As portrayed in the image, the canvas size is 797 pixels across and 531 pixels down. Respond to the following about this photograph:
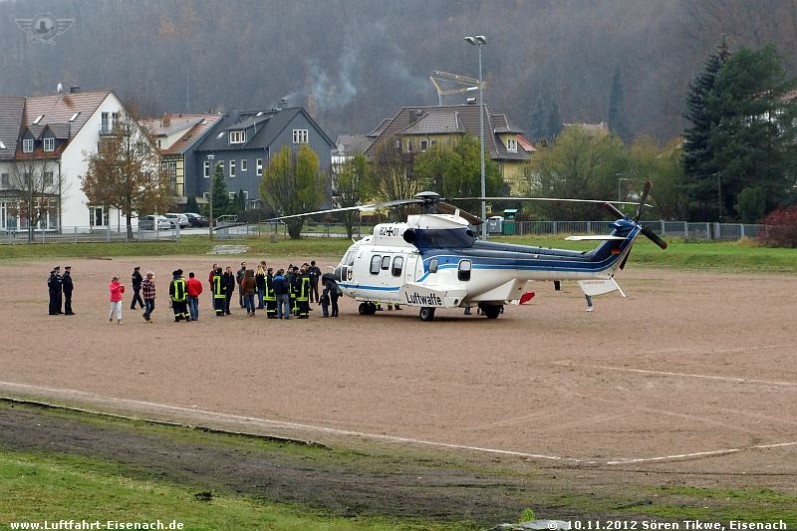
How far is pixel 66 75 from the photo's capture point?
19450 cm

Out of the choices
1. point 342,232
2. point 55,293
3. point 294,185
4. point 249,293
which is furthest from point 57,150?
point 249,293

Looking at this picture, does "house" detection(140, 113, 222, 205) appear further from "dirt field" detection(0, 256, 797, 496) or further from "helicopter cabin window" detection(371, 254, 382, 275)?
"helicopter cabin window" detection(371, 254, 382, 275)

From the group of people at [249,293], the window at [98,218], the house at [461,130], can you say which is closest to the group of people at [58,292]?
the group of people at [249,293]

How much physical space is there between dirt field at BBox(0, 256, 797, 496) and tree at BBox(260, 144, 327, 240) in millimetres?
46043

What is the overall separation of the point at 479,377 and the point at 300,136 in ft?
270

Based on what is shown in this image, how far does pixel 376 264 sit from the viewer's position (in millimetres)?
34156

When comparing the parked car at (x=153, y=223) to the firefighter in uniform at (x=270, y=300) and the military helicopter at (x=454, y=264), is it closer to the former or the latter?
the firefighter in uniform at (x=270, y=300)

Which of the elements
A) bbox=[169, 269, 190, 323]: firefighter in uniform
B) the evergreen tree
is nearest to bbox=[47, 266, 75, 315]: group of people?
bbox=[169, 269, 190, 323]: firefighter in uniform

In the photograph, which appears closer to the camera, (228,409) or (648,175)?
(228,409)

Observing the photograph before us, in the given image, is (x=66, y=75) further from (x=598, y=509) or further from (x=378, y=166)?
(x=598, y=509)

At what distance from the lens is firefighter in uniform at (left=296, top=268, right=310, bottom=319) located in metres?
34.4

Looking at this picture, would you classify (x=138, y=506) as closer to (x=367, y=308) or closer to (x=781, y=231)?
(x=367, y=308)

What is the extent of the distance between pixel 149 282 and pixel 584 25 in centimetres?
15049

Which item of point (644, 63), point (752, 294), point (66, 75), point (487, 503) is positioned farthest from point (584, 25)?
point (487, 503)
